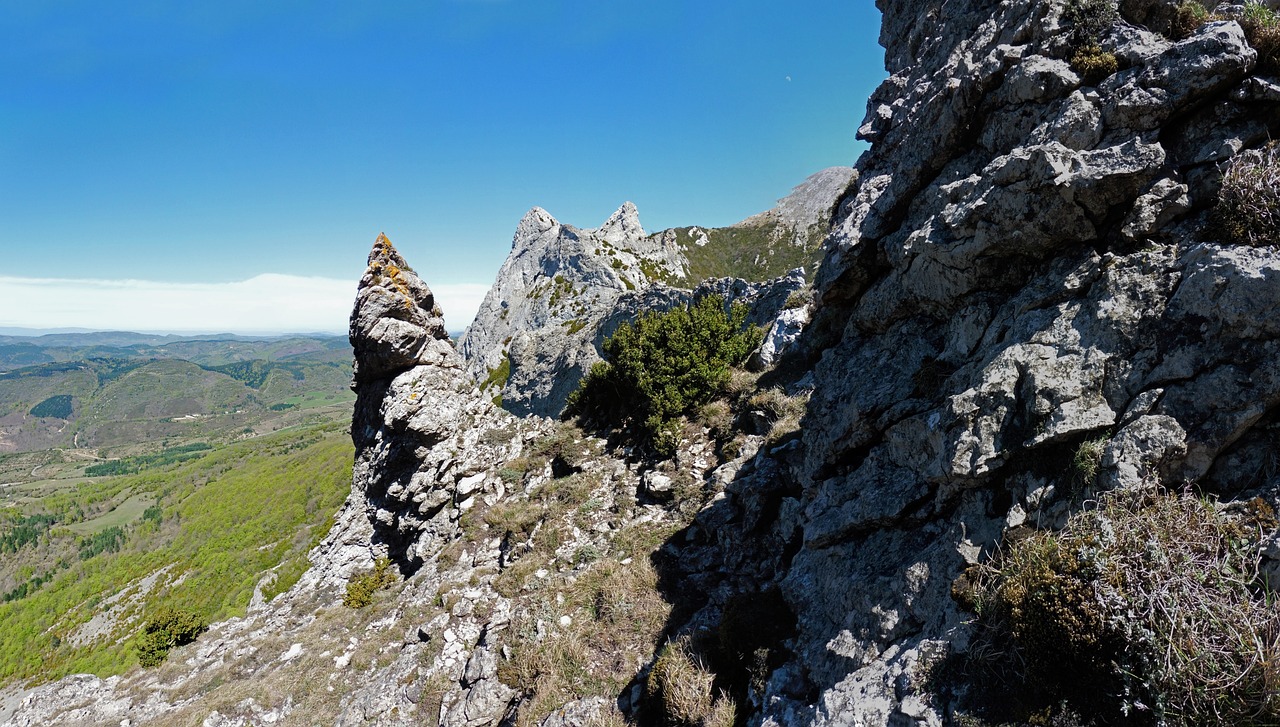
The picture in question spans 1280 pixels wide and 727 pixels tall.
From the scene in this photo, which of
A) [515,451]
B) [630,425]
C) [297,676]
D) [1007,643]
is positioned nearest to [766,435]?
[630,425]

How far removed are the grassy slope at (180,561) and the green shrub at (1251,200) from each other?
54.2 m

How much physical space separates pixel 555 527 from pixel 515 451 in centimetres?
747

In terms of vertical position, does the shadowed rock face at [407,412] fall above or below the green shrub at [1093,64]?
below

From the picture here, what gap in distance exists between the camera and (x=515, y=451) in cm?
2242

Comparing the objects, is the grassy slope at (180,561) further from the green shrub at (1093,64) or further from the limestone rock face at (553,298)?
the green shrub at (1093,64)

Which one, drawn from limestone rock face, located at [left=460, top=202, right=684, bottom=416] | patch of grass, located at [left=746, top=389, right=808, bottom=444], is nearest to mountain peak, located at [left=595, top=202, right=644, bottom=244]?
limestone rock face, located at [left=460, top=202, right=684, bottom=416]

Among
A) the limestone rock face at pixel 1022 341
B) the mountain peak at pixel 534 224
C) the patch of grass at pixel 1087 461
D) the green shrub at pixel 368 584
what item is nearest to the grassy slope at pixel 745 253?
the mountain peak at pixel 534 224

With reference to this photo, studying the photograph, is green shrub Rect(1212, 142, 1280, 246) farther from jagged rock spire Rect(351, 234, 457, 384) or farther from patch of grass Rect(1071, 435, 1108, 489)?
jagged rock spire Rect(351, 234, 457, 384)

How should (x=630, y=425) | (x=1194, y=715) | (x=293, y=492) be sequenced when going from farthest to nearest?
(x=293, y=492) → (x=630, y=425) → (x=1194, y=715)

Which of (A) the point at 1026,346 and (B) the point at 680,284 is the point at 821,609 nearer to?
(A) the point at 1026,346

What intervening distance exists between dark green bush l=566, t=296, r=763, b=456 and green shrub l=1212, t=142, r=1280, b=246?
13.2m

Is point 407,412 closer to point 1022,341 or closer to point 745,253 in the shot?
point 1022,341

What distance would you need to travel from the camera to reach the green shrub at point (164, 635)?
20391 mm

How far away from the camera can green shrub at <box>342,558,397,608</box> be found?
63.9 ft
